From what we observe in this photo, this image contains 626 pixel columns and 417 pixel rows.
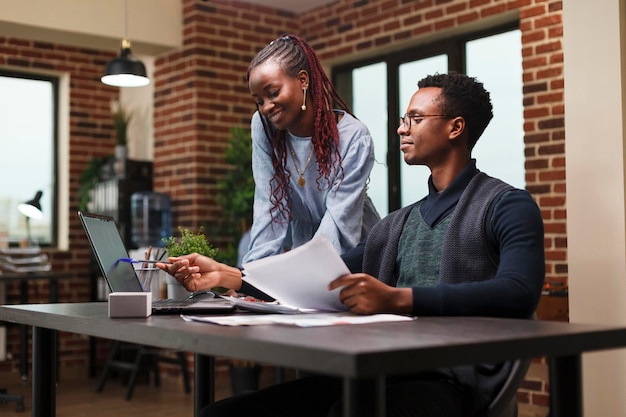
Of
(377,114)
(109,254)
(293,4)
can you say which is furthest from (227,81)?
(109,254)

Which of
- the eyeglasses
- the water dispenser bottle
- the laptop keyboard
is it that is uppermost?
the eyeglasses

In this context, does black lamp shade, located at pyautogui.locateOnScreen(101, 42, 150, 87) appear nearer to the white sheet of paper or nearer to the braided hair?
the braided hair

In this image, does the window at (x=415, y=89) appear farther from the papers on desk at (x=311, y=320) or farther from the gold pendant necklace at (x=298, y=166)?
the papers on desk at (x=311, y=320)

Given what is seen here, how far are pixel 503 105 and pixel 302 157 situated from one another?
9.31 ft

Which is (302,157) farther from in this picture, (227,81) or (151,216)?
(151,216)

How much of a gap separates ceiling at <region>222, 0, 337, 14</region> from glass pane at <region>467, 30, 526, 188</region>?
1.36m

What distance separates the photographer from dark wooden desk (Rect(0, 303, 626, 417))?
1092mm

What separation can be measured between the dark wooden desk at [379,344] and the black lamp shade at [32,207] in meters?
4.53

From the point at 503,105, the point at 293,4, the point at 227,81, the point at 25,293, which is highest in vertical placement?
the point at 293,4

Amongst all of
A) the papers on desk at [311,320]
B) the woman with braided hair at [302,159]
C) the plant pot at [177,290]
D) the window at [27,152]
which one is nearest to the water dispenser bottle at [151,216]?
the window at [27,152]

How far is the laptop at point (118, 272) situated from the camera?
179 cm

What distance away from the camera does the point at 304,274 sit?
1.58 metres

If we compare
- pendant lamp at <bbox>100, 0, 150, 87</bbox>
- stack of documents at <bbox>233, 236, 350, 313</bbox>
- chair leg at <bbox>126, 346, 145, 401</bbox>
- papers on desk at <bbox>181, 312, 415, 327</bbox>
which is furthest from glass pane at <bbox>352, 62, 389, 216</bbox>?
papers on desk at <bbox>181, 312, 415, 327</bbox>

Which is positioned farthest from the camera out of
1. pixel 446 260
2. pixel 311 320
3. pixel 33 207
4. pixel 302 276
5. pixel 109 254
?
pixel 33 207
